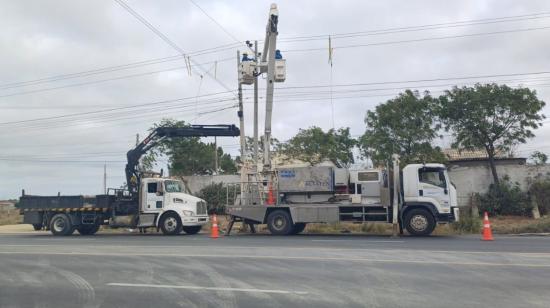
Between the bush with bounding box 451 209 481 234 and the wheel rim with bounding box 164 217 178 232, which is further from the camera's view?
the wheel rim with bounding box 164 217 178 232

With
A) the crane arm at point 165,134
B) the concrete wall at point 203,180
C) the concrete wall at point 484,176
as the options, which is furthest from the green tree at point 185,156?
the concrete wall at point 484,176

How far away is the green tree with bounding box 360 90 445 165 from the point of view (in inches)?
1158

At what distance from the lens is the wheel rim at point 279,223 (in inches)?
835

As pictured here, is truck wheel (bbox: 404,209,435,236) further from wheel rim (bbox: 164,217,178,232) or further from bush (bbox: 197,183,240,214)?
bush (bbox: 197,183,240,214)

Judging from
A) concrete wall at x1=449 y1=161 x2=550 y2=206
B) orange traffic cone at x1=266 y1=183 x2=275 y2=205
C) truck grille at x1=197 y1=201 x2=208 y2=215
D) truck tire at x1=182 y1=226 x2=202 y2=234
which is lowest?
truck tire at x1=182 y1=226 x2=202 y2=234

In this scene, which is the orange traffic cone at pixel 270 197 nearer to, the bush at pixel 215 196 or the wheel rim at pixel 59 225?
the wheel rim at pixel 59 225

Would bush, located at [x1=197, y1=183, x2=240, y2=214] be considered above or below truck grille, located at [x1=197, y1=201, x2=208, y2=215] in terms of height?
above

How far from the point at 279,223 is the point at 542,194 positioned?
15684 mm

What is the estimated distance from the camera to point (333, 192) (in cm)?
2108

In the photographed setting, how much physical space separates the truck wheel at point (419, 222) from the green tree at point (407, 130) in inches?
382

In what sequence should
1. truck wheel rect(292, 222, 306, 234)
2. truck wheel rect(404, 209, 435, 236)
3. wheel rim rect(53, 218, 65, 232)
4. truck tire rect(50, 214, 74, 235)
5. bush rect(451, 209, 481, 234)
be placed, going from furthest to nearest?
wheel rim rect(53, 218, 65, 232)
truck tire rect(50, 214, 74, 235)
bush rect(451, 209, 481, 234)
truck wheel rect(292, 222, 306, 234)
truck wheel rect(404, 209, 435, 236)

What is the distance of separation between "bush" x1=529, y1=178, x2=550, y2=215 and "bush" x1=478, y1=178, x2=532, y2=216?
0.46 m

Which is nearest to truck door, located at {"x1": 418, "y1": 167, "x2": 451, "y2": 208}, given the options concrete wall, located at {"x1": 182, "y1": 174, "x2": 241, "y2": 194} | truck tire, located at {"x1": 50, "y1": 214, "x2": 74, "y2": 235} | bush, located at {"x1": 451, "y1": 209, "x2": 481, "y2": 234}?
bush, located at {"x1": 451, "y1": 209, "x2": 481, "y2": 234}

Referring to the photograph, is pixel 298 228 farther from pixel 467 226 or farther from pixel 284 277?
pixel 284 277
